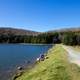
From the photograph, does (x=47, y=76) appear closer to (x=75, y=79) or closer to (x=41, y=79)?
(x=41, y=79)

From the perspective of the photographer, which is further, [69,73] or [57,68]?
[57,68]

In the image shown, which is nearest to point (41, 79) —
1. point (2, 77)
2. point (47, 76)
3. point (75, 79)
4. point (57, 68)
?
point (47, 76)

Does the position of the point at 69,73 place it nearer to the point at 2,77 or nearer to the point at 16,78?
the point at 16,78

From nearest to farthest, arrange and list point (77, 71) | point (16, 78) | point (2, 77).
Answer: point (77, 71) → point (16, 78) → point (2, 77)

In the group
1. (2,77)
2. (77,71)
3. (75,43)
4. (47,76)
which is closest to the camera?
(47,76)

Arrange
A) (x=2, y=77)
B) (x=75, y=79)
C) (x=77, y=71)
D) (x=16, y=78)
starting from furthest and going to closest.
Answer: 1. (x=2, y=77)
2. (x=16, y=78)
3. (x=77, y=71)
4. (x=75, y=79)

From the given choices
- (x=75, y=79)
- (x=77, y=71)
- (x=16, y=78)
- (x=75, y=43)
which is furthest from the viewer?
(x=75, y=43)

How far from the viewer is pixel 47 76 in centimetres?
2575

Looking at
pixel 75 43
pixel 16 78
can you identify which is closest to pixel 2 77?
pixel 16 78

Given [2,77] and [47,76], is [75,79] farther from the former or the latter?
[2,77]

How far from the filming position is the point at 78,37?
130875 mm

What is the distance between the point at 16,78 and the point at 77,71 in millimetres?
7941

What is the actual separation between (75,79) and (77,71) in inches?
146

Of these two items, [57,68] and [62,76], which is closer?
[62,76]
